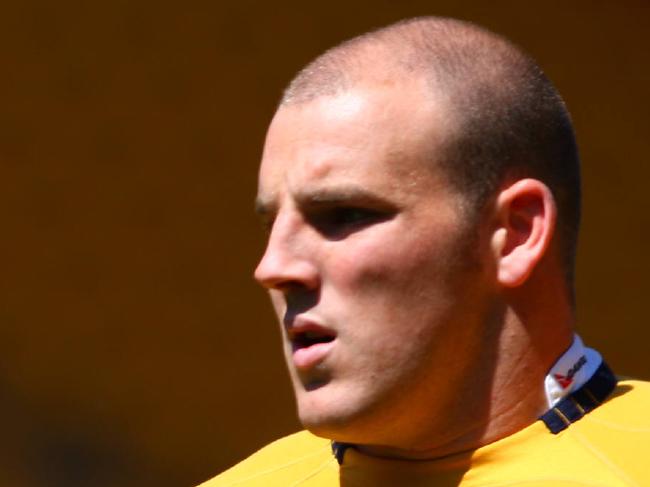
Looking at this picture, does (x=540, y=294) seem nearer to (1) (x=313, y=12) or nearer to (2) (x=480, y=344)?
(2) (x=480, y=344)

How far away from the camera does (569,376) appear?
2482 millimetres

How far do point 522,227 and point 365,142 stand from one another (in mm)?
227

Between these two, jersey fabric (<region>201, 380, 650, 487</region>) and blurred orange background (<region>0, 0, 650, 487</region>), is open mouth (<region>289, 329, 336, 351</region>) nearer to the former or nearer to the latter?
jersey fabric (<region>201, 380, 650, 487</region>)

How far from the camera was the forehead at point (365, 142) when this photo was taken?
7.89 ft

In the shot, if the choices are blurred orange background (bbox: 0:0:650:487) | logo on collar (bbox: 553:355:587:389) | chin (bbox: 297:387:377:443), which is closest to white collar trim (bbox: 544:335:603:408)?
logo on collar (bbox: 553:355:587:389)

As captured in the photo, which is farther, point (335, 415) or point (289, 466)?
point (289, 466)

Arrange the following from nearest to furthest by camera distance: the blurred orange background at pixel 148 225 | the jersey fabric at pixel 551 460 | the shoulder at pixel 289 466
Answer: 1. the jersey fabric at pixel 551 460
2. the shoulder at pixel 289 466
3. the blurred orange background at pixel 148 225

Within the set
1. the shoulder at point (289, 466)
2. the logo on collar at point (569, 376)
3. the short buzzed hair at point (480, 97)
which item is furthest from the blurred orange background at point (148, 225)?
the logo on collar at point (569, 376)

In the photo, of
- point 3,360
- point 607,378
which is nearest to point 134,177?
point 3,360

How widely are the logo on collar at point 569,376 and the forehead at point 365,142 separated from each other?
31 centimetres

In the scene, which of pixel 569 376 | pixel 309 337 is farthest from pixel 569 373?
pixel 309 337

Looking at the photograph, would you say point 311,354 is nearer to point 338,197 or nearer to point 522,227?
point 338,197

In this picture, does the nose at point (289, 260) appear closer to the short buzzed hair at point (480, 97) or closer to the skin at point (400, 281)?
the skin at point (400, 281)

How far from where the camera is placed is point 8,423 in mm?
5137
